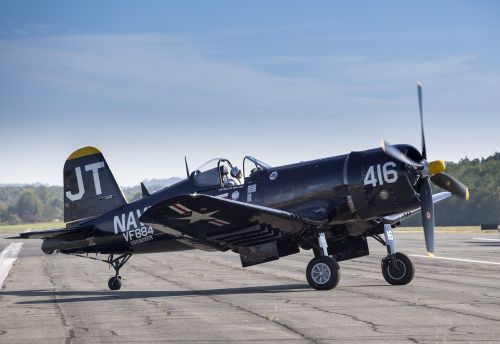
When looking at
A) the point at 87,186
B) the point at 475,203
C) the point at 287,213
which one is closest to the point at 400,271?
the point at 287,213

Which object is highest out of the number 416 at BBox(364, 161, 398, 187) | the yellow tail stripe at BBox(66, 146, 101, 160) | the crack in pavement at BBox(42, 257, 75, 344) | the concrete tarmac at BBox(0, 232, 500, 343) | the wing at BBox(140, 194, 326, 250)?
the yellow tail stripe at BBox(66, 146, 101, 160)

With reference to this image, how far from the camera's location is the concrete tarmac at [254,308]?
→ 1049cm

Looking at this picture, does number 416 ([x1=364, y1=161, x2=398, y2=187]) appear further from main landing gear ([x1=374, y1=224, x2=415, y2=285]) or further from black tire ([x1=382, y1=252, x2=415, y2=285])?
black tire ([x1=382, y1=252, x2=415, y2=285])

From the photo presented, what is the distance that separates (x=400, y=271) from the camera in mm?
17625

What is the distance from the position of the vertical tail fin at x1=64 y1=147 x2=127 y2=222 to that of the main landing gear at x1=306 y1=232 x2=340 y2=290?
5743 mm

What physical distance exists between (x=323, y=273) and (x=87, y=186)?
705 cm

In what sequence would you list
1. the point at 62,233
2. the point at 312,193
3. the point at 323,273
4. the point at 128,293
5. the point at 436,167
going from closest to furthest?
the point at 436,167
the point at 323,273
the point at 312,193
the point at 128,293
the point at 62,233

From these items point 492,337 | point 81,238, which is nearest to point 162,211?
point 81,238

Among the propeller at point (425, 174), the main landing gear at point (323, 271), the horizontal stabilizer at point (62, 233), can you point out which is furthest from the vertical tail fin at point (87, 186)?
the propeller at point (425, 174)

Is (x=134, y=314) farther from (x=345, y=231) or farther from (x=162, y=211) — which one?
(x=345, y=231)

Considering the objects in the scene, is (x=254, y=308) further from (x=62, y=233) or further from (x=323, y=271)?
(x=62, y=233)

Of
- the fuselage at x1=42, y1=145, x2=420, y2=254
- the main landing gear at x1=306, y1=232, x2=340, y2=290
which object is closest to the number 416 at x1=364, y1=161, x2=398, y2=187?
the fuselage at x1=42, y1=145, x2=420, y2=254

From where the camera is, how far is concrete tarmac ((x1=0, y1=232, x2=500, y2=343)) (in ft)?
34.4

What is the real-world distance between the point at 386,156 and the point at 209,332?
7.15m
